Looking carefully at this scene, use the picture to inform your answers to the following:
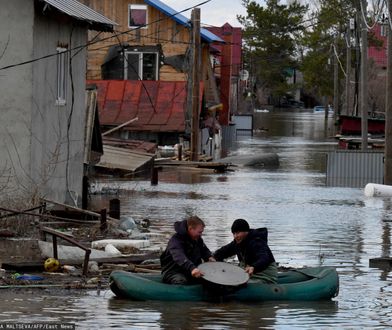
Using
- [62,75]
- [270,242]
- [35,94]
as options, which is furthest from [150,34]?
[270,242]

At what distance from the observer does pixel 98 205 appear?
90.6 feet

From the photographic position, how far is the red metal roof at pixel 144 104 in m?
47.9

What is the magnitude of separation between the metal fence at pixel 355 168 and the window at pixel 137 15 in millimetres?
16855

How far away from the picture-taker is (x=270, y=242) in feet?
68.8

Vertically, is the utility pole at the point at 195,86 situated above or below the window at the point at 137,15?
below

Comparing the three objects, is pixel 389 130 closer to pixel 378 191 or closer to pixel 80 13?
pixel 378 191

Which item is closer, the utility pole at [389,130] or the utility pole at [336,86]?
the utility pole at [389,130]

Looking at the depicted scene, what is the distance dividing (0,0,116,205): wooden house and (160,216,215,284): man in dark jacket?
22.0ft

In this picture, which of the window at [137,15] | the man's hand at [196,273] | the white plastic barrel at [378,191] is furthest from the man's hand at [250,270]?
the window at [137,15]

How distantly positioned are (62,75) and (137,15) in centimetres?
3014

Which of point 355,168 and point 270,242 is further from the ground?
point 355,168

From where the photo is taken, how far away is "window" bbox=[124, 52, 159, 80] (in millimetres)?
53688

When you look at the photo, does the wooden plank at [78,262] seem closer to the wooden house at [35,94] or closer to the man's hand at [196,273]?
the man's hand at [196,273]

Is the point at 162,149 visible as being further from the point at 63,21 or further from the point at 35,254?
the point at 35,254
